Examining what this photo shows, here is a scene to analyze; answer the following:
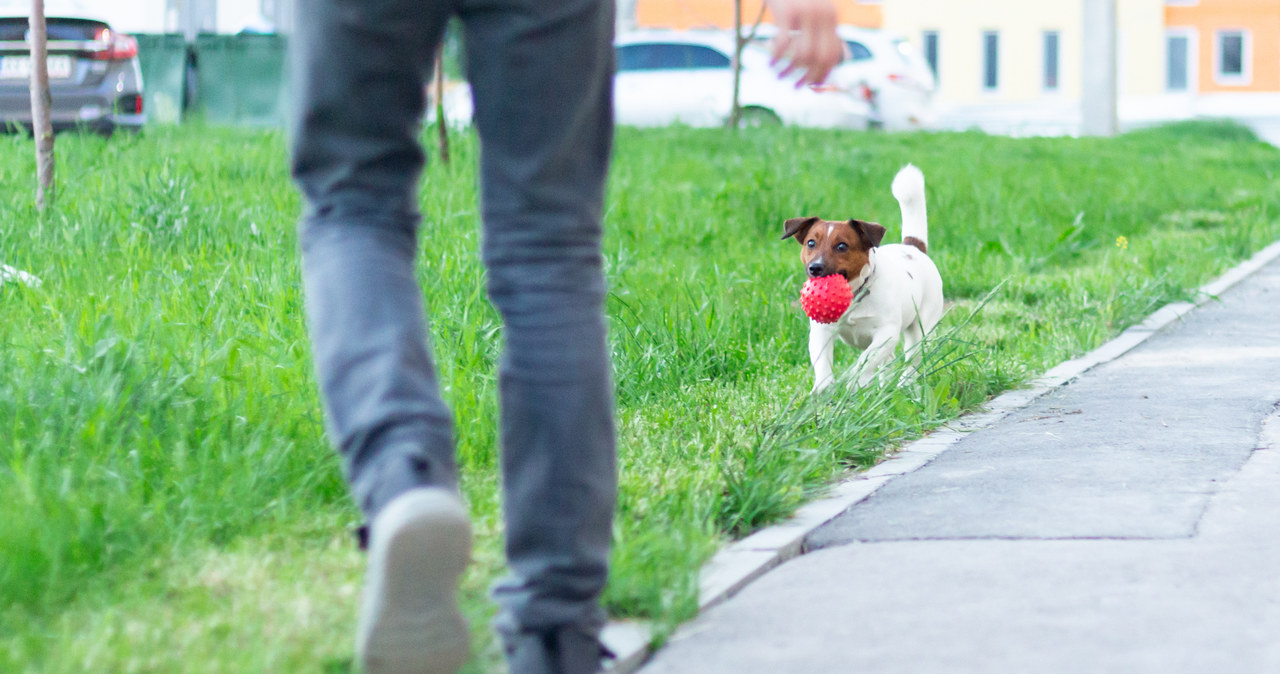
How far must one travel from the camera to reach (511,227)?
1947mm

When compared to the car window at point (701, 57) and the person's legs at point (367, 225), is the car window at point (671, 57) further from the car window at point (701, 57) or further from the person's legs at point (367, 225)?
the person's legs at point (367, 225)

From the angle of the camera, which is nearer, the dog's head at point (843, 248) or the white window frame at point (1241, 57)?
the dog's head at point (843, 248)

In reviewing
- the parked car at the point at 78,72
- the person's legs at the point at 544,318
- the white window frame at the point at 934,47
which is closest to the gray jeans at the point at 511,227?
the person's legs at the point at 544,318

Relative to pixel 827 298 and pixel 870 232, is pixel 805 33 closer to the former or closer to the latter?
pixel 827 298

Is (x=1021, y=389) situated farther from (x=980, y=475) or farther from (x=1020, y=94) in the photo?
(x=1020, y=94)

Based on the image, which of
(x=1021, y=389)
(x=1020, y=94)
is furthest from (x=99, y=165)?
(x=1020, y=94)

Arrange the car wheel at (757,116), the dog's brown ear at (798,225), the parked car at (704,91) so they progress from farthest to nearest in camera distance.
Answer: the parked car at (704,91)
the car wheel at (757,116)
the dog's brown ear at (798,225)

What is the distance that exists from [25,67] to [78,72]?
0.37 meters

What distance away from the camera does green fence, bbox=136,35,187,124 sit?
15.7 meters

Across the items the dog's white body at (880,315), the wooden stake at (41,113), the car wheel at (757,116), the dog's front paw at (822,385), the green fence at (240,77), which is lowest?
the dog's front paw at (822,385)

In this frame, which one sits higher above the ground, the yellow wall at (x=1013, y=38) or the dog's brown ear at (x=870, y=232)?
the yellow wall at (x=1013, y=38)

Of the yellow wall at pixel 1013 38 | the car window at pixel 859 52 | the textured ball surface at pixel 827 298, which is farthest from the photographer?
the yellow wall at pixel 1013 38

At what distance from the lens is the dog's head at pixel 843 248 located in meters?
4.56

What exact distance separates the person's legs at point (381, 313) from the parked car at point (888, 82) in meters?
17.0
